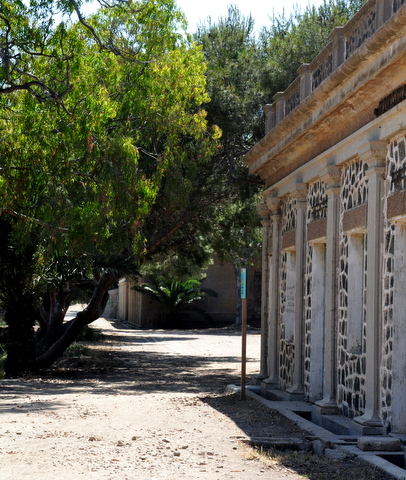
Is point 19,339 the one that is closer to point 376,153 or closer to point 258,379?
point 258,379

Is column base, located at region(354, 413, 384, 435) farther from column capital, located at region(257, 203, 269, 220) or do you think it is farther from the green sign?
column capital, located at region(257, 203, 269, 220)

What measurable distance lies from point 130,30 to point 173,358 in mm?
11211

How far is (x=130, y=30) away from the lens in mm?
14695

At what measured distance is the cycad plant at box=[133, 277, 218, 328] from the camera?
134 feet

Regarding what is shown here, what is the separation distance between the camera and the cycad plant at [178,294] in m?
40.8

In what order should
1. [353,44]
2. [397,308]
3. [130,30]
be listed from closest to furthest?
[397,308] → [353,44] → [130,30]

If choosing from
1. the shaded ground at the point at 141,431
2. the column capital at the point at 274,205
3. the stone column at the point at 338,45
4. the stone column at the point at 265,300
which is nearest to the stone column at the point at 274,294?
the column capital at the point at 274,205

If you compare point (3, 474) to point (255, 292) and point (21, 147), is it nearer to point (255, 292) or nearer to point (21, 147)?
point (21, 147)

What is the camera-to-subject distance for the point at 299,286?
40.2 ft

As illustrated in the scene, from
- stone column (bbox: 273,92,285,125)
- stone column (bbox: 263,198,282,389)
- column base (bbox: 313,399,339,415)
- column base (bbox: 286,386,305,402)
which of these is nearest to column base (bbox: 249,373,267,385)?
stone column (bbox: 263,198,282,389)

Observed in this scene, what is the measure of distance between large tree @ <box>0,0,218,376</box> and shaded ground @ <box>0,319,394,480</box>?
2.68 m

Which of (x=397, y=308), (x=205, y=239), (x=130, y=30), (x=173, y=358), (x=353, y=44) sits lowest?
(x=173, y=358)

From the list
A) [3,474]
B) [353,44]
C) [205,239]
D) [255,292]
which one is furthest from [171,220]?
[255,292]

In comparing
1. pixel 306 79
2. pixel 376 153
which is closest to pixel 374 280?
pixel 376 153
